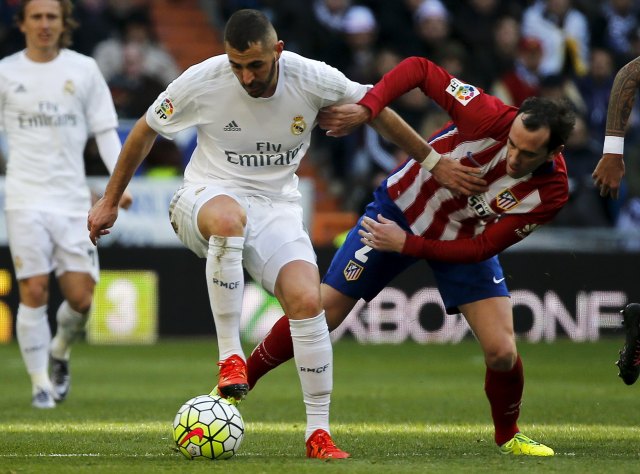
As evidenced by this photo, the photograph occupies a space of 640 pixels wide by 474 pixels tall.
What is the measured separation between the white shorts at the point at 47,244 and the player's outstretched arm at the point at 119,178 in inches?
101

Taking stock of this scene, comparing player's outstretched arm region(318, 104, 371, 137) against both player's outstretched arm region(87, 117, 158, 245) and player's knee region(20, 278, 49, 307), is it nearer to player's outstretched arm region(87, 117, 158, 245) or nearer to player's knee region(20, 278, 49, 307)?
player's outstretched arm region(87, 117, 158, 245)

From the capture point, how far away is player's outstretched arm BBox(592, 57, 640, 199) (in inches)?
271

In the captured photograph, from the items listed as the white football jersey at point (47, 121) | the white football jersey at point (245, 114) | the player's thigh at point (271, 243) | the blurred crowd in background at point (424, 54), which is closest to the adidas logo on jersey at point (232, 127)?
the white football jersey at point (245, 114)

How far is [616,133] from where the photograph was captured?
7.00 m

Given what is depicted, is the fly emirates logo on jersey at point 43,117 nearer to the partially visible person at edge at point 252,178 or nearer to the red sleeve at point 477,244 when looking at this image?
the partially visible person at edge at point 252,178

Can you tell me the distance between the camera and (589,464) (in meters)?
6.12

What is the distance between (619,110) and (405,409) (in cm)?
299

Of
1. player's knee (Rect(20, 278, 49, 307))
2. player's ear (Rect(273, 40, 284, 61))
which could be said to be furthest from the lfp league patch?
player's knee (Rect(20, 278, 49, 307))

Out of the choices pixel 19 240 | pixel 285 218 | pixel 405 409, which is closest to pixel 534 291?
pixel 405 409

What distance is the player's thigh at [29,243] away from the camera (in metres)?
9.29

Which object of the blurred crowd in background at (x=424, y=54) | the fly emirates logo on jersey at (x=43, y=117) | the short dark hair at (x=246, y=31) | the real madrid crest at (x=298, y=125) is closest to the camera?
the short dark hair at (x=246, y=31)

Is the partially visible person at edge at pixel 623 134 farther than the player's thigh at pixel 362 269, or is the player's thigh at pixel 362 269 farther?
the player's thigh at pixel 362 269

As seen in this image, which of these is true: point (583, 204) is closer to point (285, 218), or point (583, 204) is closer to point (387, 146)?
point (387, 146)

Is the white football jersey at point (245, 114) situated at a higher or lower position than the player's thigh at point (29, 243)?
higher
